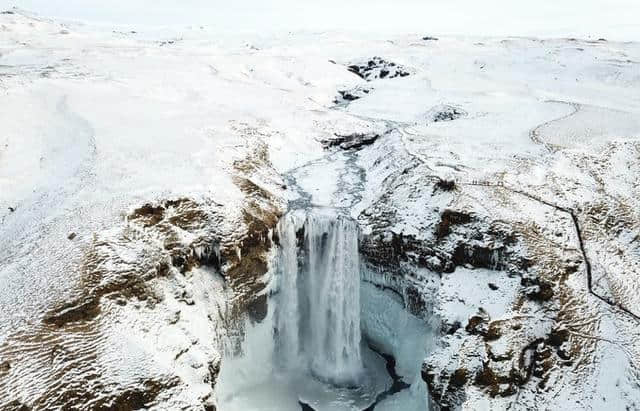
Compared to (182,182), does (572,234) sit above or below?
below

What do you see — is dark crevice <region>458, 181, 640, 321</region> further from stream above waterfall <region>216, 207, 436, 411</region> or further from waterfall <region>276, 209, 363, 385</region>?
waterfall <region>276, 209, 363, 385</region>

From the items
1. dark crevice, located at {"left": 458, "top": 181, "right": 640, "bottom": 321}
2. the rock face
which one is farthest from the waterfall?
the rock face

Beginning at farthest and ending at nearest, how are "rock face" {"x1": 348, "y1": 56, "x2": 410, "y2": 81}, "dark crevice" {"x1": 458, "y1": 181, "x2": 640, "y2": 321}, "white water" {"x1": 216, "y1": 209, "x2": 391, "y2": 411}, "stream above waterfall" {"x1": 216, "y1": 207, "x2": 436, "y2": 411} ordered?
"rock face" {"x1": 348, "y1": 56, "x2": 410, "y2": 81} → "white water" {"x1": 216, "y1": 209, "x2": 391, "y2": 411} → "stream above waterfall" {"x1": 216, "y1": 207, "x2": 436, "y2": 411} → "dark crevice" {"x1": 458, "y1": 181, "x2": 640, "y2": 321}

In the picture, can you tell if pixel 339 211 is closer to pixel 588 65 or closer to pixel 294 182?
pixel 294 182

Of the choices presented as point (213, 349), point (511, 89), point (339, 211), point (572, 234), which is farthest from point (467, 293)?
point (511, 89)

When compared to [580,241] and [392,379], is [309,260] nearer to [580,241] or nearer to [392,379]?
[392,379]

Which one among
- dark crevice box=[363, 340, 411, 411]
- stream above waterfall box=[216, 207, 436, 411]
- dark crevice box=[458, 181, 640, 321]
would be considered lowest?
dark crevice box=[363, 340, 411, 411]
